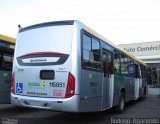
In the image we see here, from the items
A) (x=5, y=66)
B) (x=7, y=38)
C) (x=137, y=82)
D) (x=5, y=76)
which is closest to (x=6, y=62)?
(x=5, y=66)

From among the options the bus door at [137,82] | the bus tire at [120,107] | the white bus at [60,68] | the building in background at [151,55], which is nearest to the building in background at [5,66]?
the white bus at [60,68]

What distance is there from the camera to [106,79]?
9.63 metres

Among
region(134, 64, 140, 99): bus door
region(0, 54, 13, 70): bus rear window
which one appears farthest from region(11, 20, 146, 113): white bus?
region(134, 64, 140, 99): bus door

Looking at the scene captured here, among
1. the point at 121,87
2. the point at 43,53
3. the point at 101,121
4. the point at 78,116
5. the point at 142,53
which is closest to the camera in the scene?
the point at 43,53

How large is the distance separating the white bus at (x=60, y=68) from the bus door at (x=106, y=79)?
3 centimetres

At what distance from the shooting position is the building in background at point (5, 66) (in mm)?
10367

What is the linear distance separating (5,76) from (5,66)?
36cm

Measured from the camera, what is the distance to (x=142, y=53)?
3569 cm

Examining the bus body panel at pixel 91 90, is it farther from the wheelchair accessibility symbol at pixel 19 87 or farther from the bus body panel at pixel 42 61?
the wheelchair accessibility symbol at pixel 19 87

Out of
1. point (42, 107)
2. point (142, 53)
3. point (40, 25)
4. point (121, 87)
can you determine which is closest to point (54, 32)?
point (40, 25)

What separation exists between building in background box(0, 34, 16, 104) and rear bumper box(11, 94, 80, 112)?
2197 millimetres

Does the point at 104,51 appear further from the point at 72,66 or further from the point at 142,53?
the point at 142,53

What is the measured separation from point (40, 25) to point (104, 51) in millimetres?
2379

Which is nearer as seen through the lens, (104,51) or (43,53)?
(43,53)
